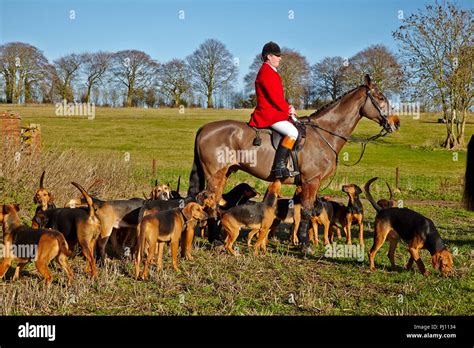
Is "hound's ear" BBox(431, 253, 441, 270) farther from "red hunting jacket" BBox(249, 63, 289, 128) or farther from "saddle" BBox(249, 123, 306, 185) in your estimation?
"red hunting jacket" BBox(249, 63, 289, 128)

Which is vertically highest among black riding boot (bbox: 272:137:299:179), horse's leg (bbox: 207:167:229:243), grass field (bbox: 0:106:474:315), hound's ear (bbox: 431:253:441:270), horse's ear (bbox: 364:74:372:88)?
horse's ear (bbox: 364:74:372:88)

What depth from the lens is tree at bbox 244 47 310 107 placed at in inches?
1860

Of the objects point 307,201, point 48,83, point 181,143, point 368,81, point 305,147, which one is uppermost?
point 48,83

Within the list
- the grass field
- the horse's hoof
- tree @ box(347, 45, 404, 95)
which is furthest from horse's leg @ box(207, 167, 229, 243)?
tree @ box(347, 45, 404, 95)

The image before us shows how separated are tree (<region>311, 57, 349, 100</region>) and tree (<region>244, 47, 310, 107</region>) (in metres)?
1.36

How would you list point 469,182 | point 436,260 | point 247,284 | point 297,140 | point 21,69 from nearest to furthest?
point 247,284 < point 436,260 < point 297,140 < point 469,182 < point 21,69

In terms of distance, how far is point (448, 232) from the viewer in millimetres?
10734

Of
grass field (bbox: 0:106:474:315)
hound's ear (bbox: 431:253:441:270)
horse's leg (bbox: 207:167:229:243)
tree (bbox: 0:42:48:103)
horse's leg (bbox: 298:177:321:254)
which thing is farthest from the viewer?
tree (bbox: 0:42:48:103)

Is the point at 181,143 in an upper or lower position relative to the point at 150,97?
lower

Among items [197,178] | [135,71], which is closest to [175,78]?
[135,71]

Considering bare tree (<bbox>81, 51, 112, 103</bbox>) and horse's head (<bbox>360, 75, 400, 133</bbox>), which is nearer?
horse's head (<bbox>360, 75, 400, 133</bbox>)

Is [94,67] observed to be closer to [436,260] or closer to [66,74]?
[66,74]

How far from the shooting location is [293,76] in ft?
160

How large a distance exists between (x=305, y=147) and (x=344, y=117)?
1.04m
